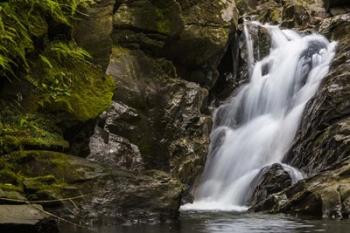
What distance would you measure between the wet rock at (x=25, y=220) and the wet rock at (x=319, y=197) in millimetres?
5415

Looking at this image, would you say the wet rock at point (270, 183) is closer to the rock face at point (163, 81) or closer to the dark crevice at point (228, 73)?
the rock face at point (163, 81)

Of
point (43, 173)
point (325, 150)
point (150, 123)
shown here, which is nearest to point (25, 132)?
point (43, 173)

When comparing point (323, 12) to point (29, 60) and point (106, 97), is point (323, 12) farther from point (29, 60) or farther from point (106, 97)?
point (29, 60)

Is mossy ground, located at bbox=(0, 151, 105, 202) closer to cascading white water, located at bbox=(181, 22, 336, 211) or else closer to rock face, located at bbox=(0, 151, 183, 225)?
rock face, located at bbox=(0, 151, 183, 225)

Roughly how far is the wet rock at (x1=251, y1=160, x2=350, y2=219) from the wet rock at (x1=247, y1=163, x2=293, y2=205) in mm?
1268

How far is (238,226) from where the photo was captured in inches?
351

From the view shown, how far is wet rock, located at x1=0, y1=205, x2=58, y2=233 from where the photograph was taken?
600cm

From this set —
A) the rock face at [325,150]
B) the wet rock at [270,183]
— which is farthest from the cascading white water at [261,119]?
the rock face at [325,150]

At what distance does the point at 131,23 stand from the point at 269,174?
5773mm

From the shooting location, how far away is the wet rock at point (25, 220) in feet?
19.7

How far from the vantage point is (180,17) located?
1655cm

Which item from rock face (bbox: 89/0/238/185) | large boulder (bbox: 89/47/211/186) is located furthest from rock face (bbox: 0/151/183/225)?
large boulder (bbox: 89/47/211/186)

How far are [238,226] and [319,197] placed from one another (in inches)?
91.1

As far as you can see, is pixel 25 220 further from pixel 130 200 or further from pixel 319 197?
pixel 319 197
